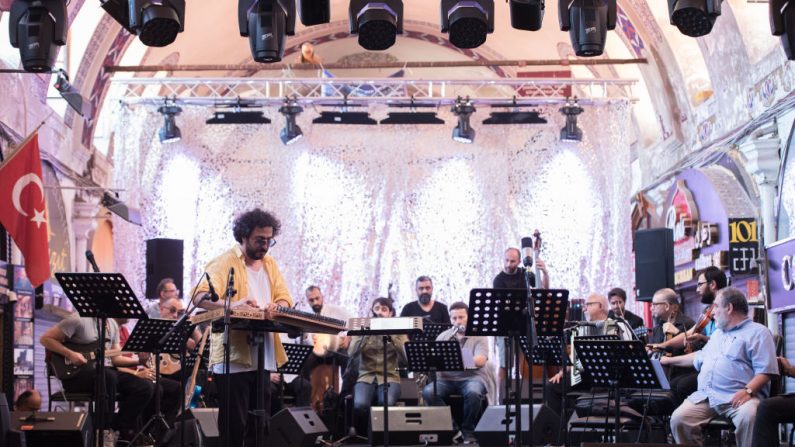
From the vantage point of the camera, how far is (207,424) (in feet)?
31.3

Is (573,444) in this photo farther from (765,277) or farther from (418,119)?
(418,119)

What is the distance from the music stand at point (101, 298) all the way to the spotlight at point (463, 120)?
26.9ft

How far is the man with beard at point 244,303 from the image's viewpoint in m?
6.46

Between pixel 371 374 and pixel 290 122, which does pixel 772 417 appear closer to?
pixel 371 374

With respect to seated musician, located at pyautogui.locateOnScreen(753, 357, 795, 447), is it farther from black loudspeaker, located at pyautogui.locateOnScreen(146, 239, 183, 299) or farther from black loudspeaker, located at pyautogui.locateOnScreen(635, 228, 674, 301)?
black loudspeaker, located at pyautogui.locateOnScreen(146, 239, 183, 299)

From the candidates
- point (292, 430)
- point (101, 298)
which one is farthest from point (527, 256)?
point (292, 430)

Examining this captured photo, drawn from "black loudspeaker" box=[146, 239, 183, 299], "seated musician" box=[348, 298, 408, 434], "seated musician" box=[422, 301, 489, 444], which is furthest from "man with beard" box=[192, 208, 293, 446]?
"black loudspeaker" box=[146, 239, 183, 299]

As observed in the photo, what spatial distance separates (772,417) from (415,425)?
3.76 metres

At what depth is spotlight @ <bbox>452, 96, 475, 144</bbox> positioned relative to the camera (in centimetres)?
1459

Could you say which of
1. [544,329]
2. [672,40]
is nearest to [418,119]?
[672,40]

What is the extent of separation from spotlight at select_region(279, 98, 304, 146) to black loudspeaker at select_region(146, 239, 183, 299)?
2119 mm

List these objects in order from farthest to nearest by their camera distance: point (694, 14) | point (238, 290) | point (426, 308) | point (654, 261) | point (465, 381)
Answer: point (654, 261)
point (426, 308)
point (465, 381)
point (238, 290)
point (694, 14)

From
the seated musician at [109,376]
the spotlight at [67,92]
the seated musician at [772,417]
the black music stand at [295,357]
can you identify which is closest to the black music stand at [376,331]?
the black music stand at [295,357]

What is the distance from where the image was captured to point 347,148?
49.8 ft
